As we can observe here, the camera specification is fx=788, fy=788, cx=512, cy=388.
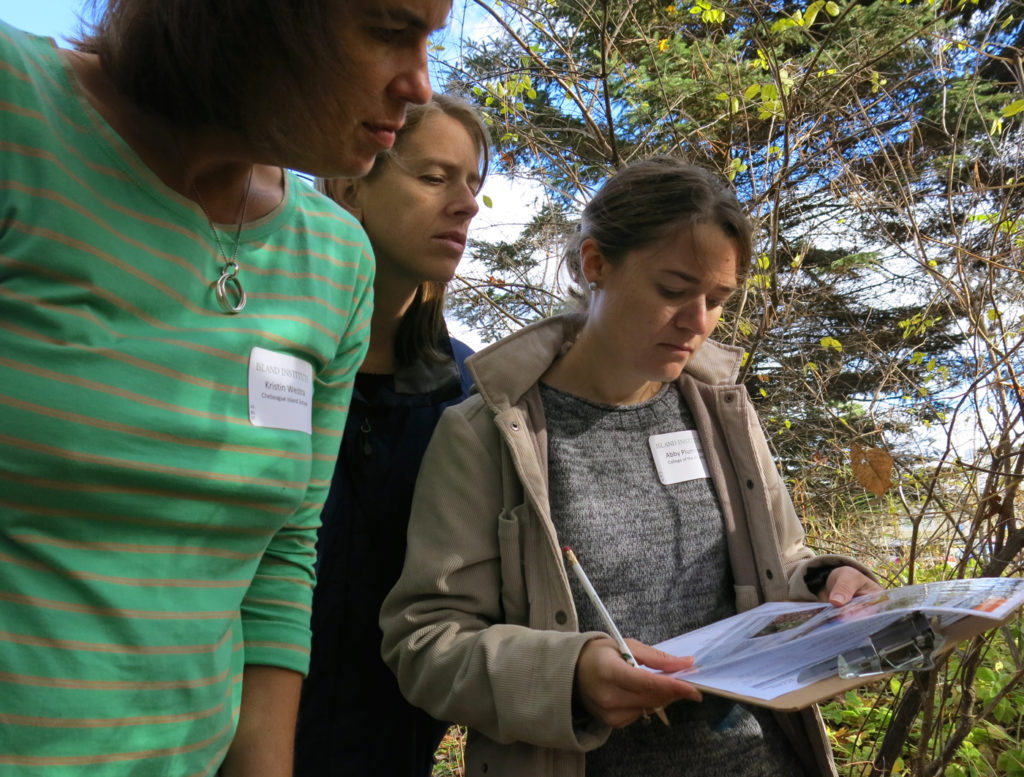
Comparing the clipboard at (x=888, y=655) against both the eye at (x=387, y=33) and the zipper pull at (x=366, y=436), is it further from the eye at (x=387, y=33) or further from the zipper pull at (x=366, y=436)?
the eye at (x=387, y=33)

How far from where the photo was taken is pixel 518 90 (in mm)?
3963

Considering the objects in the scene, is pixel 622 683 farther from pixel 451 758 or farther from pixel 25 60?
pixel 451 758

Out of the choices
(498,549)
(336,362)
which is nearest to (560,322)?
(498,549)

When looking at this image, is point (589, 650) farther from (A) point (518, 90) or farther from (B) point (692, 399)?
(A) point (518, 90)

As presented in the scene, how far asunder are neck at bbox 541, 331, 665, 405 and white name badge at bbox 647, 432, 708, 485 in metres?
0.13

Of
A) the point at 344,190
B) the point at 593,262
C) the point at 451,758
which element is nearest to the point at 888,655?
the point at 593,262

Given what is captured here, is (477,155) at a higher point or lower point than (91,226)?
higher

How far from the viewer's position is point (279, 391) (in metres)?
1.09

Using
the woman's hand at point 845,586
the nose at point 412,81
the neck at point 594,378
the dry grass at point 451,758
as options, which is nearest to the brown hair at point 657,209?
the neck at point 594,378

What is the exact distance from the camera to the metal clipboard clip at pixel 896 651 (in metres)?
1.12

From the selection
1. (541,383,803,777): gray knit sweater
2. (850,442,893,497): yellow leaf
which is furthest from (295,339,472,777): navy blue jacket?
(850,442,893,497): yellow leaf

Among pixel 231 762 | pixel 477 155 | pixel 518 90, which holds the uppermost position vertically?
pixel 518 90

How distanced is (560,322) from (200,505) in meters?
1.21

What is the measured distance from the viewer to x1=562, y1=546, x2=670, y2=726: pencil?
4.37ft
